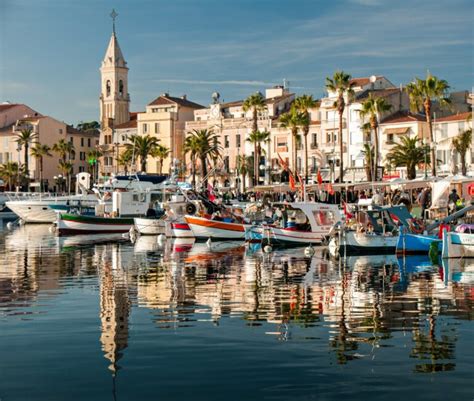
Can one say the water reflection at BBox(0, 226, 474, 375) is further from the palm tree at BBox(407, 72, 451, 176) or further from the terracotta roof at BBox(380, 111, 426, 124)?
the terracotta roof at BBox(380, 111, 426, 124)

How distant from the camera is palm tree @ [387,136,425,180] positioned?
3201 inches

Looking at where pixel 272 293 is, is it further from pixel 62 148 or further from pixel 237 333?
pixel 62 148

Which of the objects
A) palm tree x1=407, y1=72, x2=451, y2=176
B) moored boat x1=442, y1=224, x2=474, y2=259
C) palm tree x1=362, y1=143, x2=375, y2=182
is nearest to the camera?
moored boat x1=442, y1=224, x2=474, y2=259

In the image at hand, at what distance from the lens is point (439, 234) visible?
3525cm

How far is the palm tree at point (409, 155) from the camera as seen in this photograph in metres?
81.3

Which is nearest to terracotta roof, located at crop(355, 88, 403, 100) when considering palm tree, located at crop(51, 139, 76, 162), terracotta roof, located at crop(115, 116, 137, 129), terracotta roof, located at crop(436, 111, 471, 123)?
terracotta roof, located at crop(436, 111, 471, 123)

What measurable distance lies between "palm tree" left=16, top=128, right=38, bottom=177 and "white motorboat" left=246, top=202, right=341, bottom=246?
83757mm

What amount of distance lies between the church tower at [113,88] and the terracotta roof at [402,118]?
54667 millimetres

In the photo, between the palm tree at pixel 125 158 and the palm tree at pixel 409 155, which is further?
the palm tree at pixel 125 158

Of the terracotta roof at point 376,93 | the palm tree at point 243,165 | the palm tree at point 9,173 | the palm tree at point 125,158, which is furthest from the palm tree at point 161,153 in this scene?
the terracotta roof at point 376,93

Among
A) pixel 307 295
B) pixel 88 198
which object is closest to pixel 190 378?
pixel 307 295

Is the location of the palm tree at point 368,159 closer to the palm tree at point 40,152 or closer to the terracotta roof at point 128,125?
the terracotta roof at point 128,125

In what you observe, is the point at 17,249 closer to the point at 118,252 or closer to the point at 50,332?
the point at 118,252

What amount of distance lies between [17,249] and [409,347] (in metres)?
29.8
